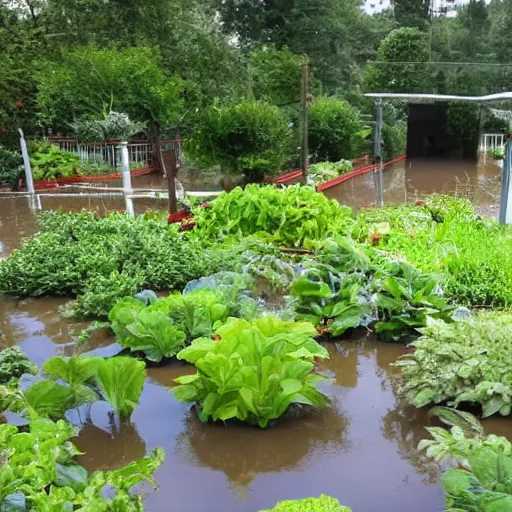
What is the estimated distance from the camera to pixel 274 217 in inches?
274

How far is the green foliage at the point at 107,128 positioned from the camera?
1628 centimetres

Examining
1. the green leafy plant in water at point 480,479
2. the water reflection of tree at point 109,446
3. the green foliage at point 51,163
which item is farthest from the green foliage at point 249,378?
the green foliage at point 51,163

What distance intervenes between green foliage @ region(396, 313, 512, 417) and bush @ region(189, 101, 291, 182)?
986 cm

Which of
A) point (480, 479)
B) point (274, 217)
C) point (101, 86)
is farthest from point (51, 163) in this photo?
point (480, 479)

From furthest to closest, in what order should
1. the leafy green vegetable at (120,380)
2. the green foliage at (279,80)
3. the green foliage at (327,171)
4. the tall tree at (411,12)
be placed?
the tall tree at (411,12), the green foliage at (279,80), the green foliage at (327,171), the leafy green vegetable at (120,380)

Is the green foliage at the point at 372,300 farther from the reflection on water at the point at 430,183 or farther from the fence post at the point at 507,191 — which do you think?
the reflection on water at the point at 430,183

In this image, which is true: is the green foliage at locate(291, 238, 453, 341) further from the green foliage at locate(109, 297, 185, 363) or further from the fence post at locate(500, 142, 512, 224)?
the fence post at locate(500, 142, 512, 224)

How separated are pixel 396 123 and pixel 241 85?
6420mm

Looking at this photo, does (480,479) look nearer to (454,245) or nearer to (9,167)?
(454,245)

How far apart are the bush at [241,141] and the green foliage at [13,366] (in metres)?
10.0

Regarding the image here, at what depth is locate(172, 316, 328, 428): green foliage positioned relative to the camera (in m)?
3.45

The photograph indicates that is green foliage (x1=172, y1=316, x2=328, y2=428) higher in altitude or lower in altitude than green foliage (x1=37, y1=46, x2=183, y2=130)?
lower

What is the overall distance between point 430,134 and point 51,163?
1395 cm

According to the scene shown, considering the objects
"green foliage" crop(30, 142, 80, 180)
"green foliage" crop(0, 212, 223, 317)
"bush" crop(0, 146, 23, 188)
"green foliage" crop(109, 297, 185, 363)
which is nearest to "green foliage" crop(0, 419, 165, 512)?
"green foliage" crop(109, 297, 185, 363)
